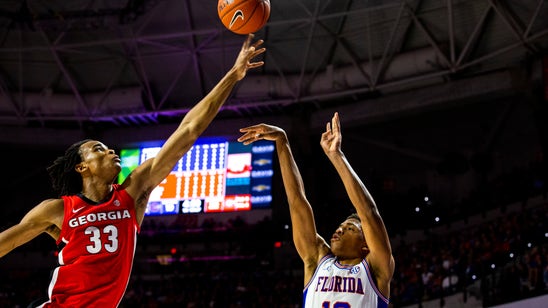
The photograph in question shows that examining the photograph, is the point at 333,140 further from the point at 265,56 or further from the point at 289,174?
the point at 265,56

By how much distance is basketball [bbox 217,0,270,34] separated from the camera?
6.32 metres

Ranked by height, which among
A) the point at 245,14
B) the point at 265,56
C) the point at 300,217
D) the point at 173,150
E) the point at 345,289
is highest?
the point at 265,56

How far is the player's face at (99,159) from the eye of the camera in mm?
3885

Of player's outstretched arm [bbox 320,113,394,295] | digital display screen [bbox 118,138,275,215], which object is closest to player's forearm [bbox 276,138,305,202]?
player's outstretched arm [bbox 320,113,394,295]

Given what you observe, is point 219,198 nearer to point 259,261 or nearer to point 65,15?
point 259,261

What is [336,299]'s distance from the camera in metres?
4.23

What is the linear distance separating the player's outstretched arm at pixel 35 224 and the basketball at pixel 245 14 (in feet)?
10.3

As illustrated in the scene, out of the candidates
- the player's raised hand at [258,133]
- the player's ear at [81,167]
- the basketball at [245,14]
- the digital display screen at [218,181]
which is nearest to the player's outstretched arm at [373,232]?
the player's raised hand at [258,133]

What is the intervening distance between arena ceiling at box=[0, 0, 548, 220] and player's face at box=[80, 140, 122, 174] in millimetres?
13264

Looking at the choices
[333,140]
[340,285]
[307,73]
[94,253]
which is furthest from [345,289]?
[307,73]

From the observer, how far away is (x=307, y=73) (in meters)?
19.8

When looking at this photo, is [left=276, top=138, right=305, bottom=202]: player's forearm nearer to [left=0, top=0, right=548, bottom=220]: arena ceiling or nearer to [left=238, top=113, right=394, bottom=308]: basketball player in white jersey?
[left=238, top=113, right=394, bottom=308]: basketball player in white jersey

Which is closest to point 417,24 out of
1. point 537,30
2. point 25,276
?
point 537,30

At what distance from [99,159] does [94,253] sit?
24.7 inches
